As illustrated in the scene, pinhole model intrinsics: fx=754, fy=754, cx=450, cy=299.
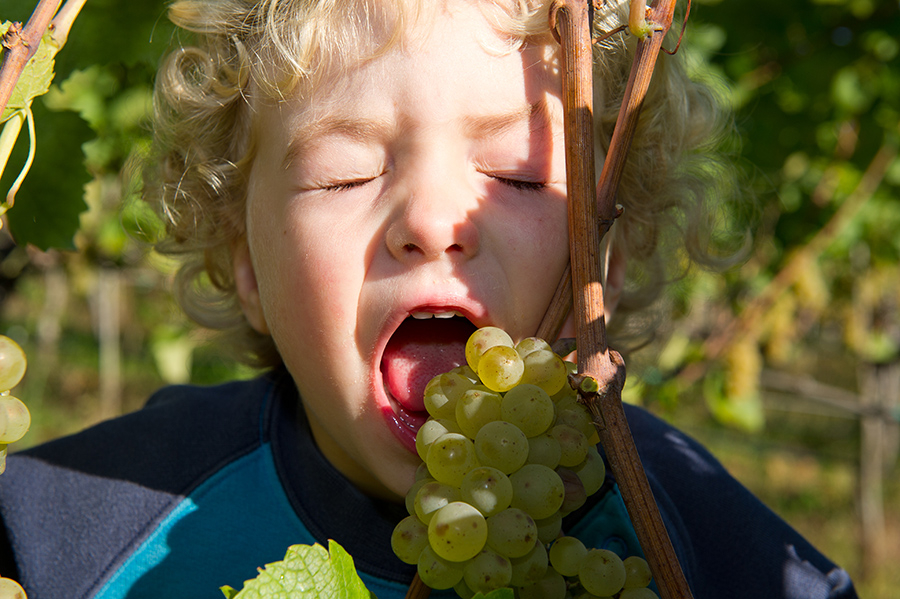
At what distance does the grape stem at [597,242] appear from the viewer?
1.98 ft

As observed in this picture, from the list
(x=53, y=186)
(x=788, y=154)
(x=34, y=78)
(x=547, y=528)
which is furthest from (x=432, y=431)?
(x=788, y=154)

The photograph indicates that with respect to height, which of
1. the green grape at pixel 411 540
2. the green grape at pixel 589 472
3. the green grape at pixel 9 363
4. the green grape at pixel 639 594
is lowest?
the green grape at pixel 639 594

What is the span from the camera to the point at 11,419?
623mm

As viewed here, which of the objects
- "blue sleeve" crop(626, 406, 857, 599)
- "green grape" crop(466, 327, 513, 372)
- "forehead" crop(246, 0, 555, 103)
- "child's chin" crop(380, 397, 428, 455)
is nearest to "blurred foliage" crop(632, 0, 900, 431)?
"blue sleeve" crop(626, 406, 857, 599)

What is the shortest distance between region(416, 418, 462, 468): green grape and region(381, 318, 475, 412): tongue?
18cm

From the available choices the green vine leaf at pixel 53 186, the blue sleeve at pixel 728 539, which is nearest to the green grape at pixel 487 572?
the blue sleeve at pixel 728 539

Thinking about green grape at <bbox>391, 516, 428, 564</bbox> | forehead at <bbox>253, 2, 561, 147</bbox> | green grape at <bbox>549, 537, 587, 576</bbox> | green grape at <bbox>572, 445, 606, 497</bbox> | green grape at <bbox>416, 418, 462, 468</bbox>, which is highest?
forehead at <bbox>253, 2, 561, 147</bbox>

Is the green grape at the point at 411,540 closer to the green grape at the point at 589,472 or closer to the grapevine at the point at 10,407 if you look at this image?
A: the green grape at the point at 589,472

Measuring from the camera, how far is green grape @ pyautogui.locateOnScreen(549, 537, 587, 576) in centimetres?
68

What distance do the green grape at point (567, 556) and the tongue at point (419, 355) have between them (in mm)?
259

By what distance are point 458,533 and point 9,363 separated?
388 mm

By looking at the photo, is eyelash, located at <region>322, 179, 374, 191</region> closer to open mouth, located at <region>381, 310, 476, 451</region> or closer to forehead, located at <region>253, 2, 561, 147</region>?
forehead, located at <region>253, 2, 561, 147</region>

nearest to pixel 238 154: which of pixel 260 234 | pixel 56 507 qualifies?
pixel 260 234

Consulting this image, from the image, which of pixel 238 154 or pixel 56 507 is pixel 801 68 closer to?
pixel 238 154
